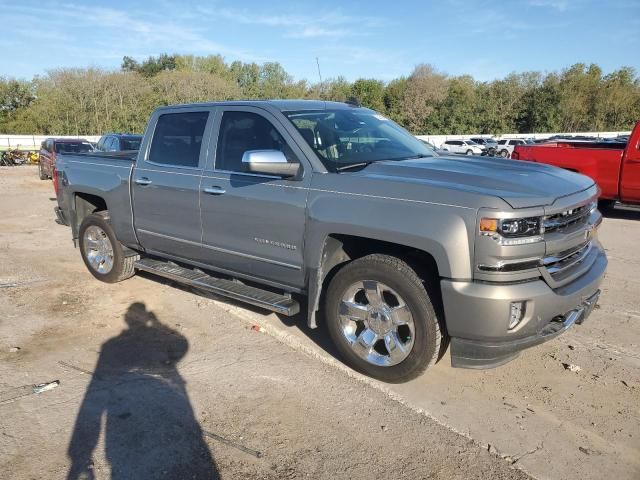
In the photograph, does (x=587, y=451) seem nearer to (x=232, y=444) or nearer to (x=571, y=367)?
(x=571, y=367)

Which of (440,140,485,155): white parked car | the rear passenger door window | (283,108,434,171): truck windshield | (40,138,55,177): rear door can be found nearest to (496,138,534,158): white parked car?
(440,140,485,155): white parked car

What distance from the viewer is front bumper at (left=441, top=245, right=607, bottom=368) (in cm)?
322

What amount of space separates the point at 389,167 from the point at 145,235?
2.88 metres

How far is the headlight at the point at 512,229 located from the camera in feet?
10.4

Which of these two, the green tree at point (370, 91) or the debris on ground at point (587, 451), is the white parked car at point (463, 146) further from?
the debris on ground at point (587, 451)

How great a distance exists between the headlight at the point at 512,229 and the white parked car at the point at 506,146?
2868 centimetres

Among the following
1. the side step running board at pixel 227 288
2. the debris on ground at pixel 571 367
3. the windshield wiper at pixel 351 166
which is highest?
the windshield wiper at pixel 351 166

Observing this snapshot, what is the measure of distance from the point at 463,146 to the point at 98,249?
31414 millimetres

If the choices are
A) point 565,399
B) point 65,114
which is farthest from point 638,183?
point 65,114

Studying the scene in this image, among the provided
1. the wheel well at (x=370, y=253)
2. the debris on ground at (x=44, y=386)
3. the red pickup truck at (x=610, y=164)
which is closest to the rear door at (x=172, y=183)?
the wheel well at (x=370, y=253)

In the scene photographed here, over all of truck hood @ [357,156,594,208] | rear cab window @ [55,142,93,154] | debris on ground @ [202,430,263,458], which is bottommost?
debris on ground @ [202,430,263,458]

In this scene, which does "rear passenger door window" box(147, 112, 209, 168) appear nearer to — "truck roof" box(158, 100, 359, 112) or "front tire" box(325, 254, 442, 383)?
"truck roof" box(158, 100, 359, 112)

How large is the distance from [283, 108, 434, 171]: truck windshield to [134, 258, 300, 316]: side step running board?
117 centimetres

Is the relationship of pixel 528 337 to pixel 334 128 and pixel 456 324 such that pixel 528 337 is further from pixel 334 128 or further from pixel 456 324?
pixel 334 128
